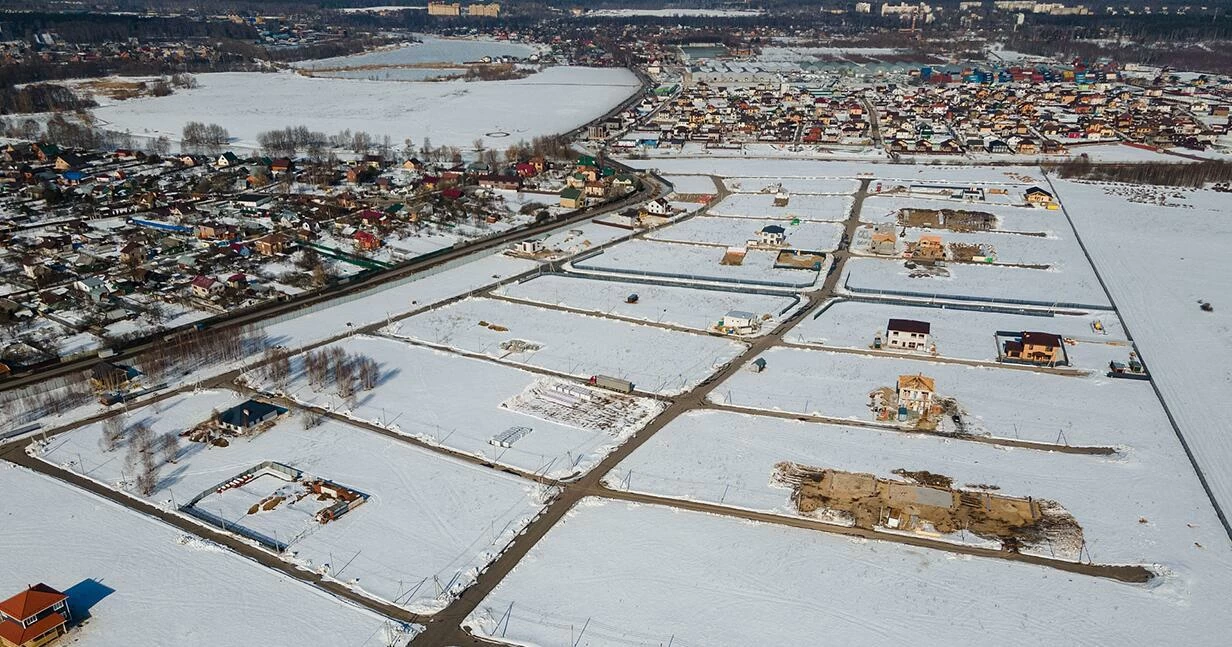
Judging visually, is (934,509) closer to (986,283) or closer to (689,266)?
(986,283)

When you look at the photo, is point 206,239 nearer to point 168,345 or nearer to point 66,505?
point 168,345

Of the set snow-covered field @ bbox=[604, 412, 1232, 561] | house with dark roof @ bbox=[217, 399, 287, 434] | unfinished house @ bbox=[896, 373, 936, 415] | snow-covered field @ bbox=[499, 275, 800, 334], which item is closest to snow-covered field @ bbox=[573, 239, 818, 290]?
snow-covered field @ bbox=[499, 275, 800, 334]

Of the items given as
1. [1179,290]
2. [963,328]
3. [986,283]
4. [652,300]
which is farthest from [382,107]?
[1179,290]

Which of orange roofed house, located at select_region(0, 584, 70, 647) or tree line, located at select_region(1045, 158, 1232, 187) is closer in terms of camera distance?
orange roofed house, located at select_region(0, 584, 70, 647)

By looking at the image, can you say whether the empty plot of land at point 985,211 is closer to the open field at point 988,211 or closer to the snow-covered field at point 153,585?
the open field at point 988,211

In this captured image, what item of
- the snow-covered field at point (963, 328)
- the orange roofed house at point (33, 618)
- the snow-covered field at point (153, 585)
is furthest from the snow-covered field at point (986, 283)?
the orange roofed house at point (33, 618)

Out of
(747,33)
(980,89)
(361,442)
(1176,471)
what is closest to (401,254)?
(361,442)

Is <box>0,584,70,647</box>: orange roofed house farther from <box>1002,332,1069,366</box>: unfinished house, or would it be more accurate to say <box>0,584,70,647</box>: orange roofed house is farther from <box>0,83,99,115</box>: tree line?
<box>0,83,99,115</box>: tree line
